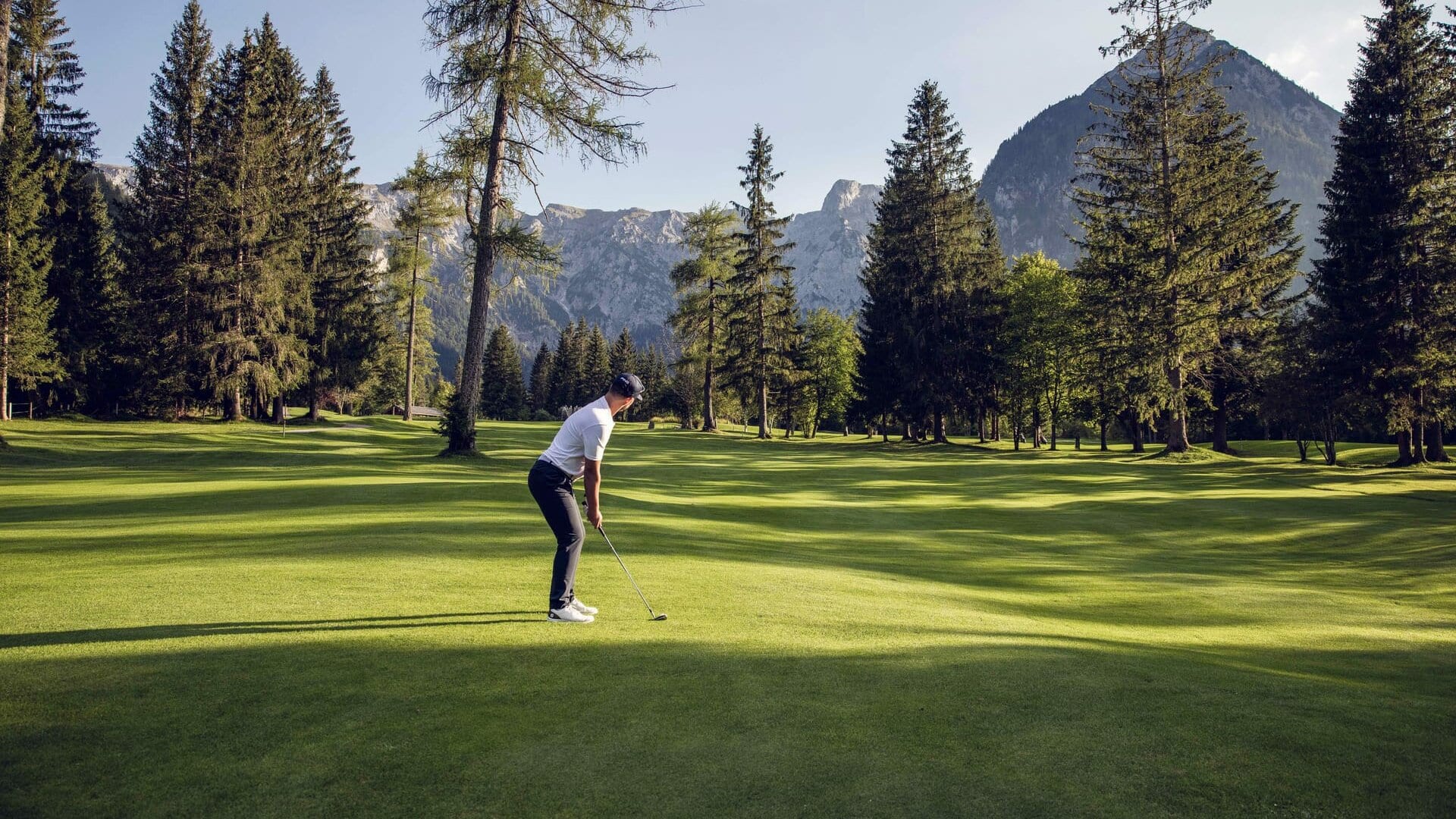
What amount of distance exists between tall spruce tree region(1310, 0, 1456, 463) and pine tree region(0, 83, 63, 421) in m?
60.3

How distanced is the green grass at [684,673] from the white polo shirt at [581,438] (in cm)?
143

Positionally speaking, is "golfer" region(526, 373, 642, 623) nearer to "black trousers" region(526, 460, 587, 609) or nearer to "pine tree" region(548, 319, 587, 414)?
"black trousers" region(526, 460, 587, 609)

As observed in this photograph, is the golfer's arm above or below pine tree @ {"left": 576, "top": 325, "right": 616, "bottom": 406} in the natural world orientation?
below

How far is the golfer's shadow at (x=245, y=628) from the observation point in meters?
5.50

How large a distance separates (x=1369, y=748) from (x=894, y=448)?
43.2 meters

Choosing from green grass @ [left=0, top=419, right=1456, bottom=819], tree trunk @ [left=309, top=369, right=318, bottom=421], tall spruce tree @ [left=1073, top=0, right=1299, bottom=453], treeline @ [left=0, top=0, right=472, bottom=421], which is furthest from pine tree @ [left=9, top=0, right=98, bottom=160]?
tall spruce tree @ [left=1073, top=0, right=1299, bottom=453]

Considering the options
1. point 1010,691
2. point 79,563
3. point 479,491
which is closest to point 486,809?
point 1010,691

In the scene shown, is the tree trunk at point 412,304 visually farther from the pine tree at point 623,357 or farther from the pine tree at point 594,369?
the pine tree at point 594,369

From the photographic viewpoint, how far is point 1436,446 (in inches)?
1342

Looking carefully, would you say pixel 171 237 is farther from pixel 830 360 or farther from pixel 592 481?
pixel 830 360

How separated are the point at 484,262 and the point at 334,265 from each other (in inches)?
1360

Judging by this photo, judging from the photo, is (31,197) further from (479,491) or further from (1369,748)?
(1369,748)

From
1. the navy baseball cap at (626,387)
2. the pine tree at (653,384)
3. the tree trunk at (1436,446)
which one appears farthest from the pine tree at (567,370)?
the navy baseball cap at (626,387)

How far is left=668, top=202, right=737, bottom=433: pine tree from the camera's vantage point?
60625 millimetres
